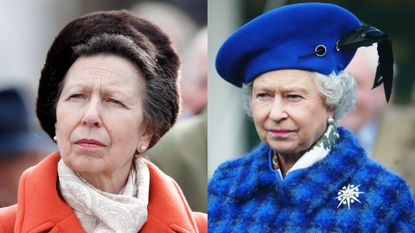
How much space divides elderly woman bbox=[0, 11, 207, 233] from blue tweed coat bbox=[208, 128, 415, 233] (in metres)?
0.36

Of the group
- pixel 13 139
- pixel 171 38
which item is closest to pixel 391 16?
pixel 171 38

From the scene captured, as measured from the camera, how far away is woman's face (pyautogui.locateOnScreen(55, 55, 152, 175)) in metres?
2.45

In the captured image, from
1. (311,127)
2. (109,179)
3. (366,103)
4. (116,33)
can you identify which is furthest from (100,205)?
(366,103)

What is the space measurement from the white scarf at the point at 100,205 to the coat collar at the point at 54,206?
0.11 ft

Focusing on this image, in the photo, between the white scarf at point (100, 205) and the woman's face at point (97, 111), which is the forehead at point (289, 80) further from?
the white scarf at point (100, 205)

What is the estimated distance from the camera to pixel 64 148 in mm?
2471

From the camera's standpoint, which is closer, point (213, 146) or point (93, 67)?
point (93, 67)

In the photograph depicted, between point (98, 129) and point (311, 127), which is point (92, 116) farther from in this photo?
point (311, 127)

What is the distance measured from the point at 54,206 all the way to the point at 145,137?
427mm

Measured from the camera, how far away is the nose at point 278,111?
270cm

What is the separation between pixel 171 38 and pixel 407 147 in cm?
105

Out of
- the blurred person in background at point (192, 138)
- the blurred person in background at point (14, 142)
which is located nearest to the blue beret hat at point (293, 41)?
the blurred person in background at point (192, 138)

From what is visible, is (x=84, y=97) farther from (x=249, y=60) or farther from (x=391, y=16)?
(x=391, y=16)

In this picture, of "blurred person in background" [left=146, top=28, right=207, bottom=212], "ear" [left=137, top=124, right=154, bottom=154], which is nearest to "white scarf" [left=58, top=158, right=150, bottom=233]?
"ear" [left=137, top=124, right=154, bottom=154]
